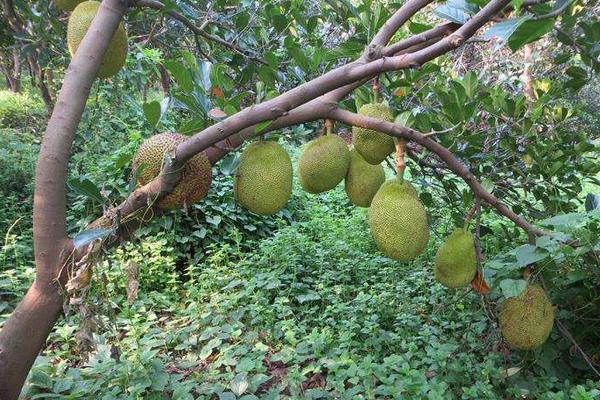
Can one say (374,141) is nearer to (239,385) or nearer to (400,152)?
(400,152)

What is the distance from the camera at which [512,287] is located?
1238mm

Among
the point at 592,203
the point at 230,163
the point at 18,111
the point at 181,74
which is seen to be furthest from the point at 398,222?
the point at 18,111

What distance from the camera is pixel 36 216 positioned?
925 mm

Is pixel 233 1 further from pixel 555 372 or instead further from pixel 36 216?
pixel 555 372

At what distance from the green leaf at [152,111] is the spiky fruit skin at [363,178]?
541 mm

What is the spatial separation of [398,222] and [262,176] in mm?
333

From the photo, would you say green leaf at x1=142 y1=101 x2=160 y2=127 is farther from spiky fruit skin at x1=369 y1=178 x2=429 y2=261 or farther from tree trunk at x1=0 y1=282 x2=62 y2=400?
spiky fruit skin at x1=369 y1=178 x2=429 y2=261

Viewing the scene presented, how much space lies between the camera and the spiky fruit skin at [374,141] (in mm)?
1122

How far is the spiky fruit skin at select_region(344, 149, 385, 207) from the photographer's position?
4.19 feet

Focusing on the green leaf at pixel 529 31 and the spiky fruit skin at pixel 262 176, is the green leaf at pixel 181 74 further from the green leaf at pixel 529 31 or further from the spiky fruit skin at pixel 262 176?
the green leaf at pixel 529 31

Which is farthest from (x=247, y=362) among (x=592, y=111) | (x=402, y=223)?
(x=592, y=111)

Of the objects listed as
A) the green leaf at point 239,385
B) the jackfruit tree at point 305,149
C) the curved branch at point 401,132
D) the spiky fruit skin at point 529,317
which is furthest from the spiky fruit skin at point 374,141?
the green leaf at point 239,385

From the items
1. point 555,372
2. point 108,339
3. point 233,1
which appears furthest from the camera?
point 108,339

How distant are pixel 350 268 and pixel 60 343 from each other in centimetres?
165
